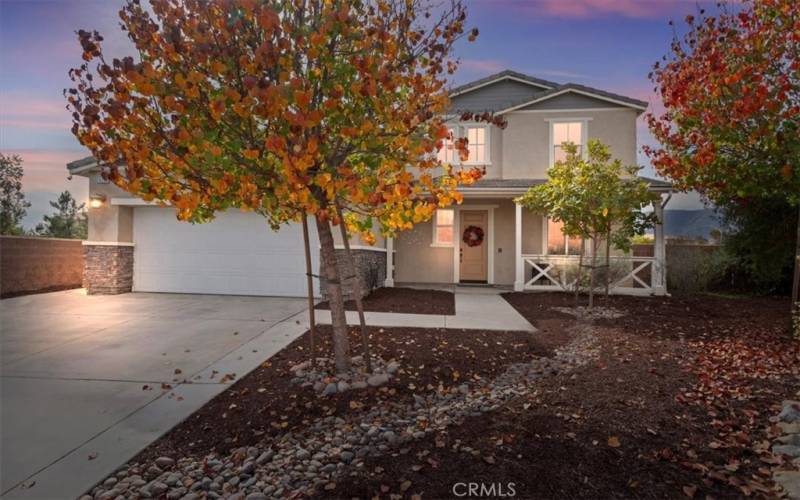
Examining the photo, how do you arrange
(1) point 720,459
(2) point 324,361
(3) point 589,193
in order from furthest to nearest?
(3) point 589,193, (2) point 324,361, (1) point 720,459

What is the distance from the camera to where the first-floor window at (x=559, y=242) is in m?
11.8

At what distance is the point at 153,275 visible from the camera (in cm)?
1061

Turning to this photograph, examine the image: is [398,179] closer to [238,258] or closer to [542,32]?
[542,32]

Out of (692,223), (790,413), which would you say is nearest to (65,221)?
(790,413)

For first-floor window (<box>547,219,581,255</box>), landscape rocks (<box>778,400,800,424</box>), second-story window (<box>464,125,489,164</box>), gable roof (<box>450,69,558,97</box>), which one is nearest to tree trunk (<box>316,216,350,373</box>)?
landscape rocks (<box>778,400,800,424</box>)

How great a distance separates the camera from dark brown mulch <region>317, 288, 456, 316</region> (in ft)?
27.0

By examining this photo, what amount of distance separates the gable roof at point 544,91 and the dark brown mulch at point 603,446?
8.35m

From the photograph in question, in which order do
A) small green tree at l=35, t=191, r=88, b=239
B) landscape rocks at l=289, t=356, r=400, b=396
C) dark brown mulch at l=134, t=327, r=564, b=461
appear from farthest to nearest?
small green tree at l=35, t=191, r=88, b=239 → landscape rocks at l=289, t=356, r=400, b=396 → dark brown mulch at l=134, t=327, r=564, b=461

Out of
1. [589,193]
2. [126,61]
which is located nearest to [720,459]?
[126,61]

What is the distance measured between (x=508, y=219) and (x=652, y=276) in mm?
3911

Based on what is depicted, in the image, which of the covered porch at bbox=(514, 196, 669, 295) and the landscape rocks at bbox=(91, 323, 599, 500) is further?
the covered porch at bbox=(514, 196, 669, 295)

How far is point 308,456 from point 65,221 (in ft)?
74.7

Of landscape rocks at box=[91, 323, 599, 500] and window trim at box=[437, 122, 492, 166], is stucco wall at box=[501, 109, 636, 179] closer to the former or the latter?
window trim at box=[437, 122, 492, 166]

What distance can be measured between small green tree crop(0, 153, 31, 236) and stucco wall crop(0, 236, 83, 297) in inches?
227
